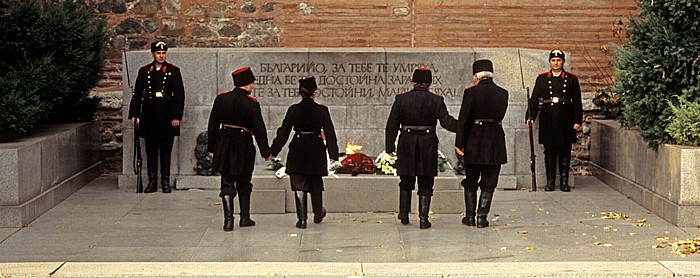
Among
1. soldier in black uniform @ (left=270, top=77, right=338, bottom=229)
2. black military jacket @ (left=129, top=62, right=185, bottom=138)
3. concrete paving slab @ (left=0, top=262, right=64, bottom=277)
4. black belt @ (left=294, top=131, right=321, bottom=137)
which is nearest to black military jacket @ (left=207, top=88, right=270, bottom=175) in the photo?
soldier in black uniform @ (left=270, top=77, right=338, bottom=229)

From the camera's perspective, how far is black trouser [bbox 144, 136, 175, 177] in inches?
647

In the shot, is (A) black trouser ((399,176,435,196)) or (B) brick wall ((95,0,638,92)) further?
(B) brick wall ((95,0,638,92))

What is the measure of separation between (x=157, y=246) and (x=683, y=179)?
563 centimetres

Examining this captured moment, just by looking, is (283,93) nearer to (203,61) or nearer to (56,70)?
(203,61)

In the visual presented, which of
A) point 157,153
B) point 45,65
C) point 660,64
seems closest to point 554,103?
point 660,64

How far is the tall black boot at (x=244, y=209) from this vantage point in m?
13.2

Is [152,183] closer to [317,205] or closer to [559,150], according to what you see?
[317,205]

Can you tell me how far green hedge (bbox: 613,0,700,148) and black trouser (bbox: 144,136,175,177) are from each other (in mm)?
5995

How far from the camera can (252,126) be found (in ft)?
42.5

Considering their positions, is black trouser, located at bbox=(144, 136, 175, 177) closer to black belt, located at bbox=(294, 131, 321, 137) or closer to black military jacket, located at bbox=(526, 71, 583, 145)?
black belt, located at bbox=(294, 131, 321, 137)

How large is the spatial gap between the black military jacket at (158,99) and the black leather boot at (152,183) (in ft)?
1.72

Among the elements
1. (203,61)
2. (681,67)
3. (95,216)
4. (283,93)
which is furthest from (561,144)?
(95,216)

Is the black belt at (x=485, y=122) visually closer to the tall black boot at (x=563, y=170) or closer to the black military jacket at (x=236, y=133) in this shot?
the black military jacket at (x=236, y=133)

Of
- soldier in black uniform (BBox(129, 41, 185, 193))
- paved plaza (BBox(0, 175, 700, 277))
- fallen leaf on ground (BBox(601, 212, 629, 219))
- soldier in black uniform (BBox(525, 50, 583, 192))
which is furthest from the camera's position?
soldier in black uniform (BBox(525, 50, 583, 192))
